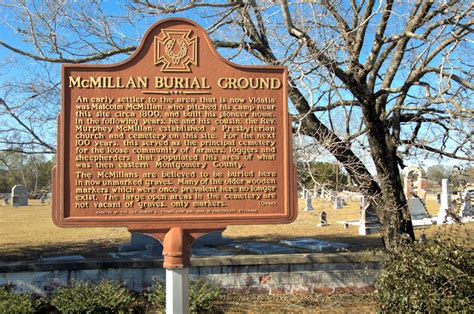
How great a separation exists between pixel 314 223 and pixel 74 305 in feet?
50.1

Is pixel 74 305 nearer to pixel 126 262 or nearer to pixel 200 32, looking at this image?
pixel 126 262

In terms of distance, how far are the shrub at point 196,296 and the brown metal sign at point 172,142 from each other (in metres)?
2.86

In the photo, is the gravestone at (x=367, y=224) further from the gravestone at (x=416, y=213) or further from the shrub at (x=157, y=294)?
the shrub at (x=157, y=294)

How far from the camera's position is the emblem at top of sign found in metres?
4.54

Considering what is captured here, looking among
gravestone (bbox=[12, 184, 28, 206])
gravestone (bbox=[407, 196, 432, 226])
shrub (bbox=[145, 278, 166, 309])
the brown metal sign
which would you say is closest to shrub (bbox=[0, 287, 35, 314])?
shrub (bbox=[145, 278, 166, 309])

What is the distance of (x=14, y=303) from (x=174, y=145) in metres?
3.97

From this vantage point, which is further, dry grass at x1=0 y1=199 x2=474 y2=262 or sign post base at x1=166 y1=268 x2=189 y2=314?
dry grass at x1=0 y1=199 x2=474 y2=262

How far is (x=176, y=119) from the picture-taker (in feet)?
14.9

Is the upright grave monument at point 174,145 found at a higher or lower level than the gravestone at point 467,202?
higher

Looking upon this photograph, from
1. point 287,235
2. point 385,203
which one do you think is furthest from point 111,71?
point 287,235

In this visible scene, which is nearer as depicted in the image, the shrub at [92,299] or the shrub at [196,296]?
the shrub at [92,299]

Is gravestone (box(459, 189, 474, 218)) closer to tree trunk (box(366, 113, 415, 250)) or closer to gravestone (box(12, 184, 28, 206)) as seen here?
tree trunk (box(366, 113, 415, 250))

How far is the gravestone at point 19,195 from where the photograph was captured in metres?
39.2

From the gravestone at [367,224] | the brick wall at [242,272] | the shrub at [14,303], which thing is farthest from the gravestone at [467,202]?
the shrub at [14,303]
